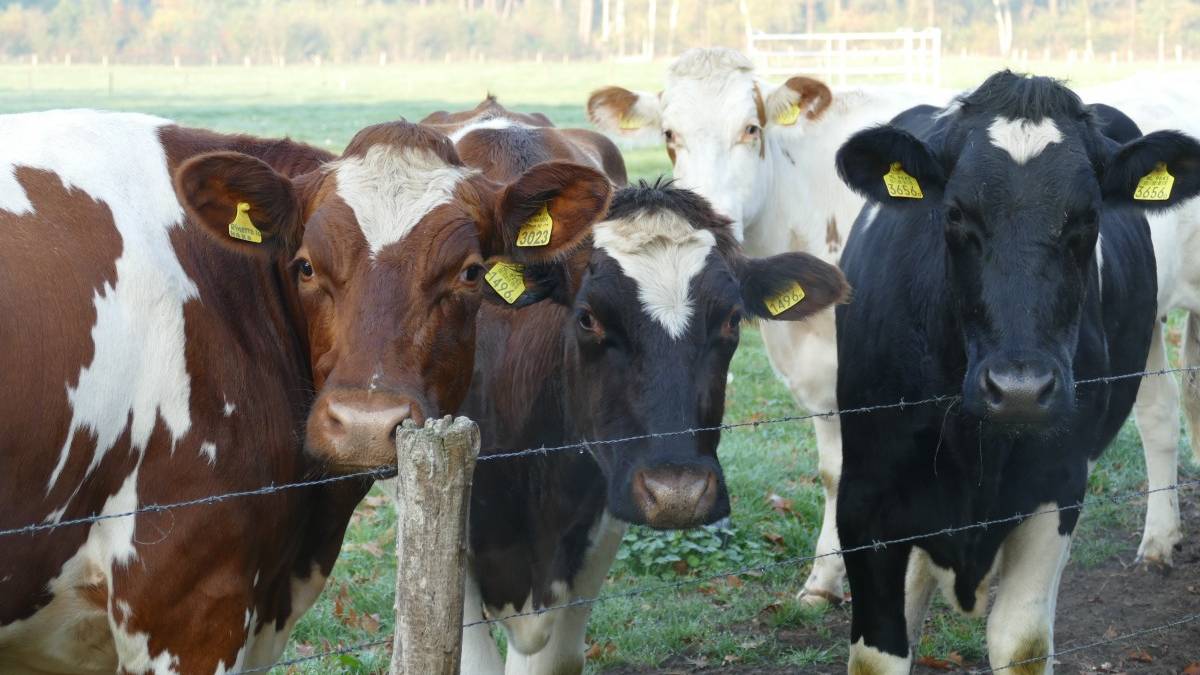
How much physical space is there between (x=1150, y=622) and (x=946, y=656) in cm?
107

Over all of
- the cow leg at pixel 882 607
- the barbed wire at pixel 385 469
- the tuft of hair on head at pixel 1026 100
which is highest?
the tuft of hair on head at pixel 1026 100

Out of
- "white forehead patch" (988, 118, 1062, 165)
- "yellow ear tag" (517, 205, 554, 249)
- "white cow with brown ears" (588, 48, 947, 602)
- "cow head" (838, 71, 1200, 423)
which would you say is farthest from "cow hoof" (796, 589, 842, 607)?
"yellow ear tag" (517, 205, 554, 249)

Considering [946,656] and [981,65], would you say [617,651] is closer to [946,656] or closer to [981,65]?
[946,656]

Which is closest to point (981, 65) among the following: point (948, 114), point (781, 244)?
point (781, 244)

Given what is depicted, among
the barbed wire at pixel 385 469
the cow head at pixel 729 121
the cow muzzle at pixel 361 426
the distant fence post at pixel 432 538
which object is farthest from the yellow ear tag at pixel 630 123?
the distant fence post at pixel 432 538

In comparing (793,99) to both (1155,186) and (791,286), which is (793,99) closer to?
(791,286)

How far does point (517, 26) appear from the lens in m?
60.2

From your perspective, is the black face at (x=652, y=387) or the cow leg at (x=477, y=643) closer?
the black face at (x=652, y=387)

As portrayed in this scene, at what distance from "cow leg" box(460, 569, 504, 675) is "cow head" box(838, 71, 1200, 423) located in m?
1.95

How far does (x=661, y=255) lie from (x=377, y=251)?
1124 mm

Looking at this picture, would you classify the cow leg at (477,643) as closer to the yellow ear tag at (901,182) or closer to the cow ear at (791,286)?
the cow ear at (791,286)

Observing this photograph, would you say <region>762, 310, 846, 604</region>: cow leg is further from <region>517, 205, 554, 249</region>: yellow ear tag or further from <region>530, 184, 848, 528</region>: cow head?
<region>517, 205, 554, 249</region>: yellow ear tag

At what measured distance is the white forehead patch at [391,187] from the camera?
12.3ft

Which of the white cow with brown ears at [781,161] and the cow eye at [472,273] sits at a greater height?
the cow eye at [472,273]
